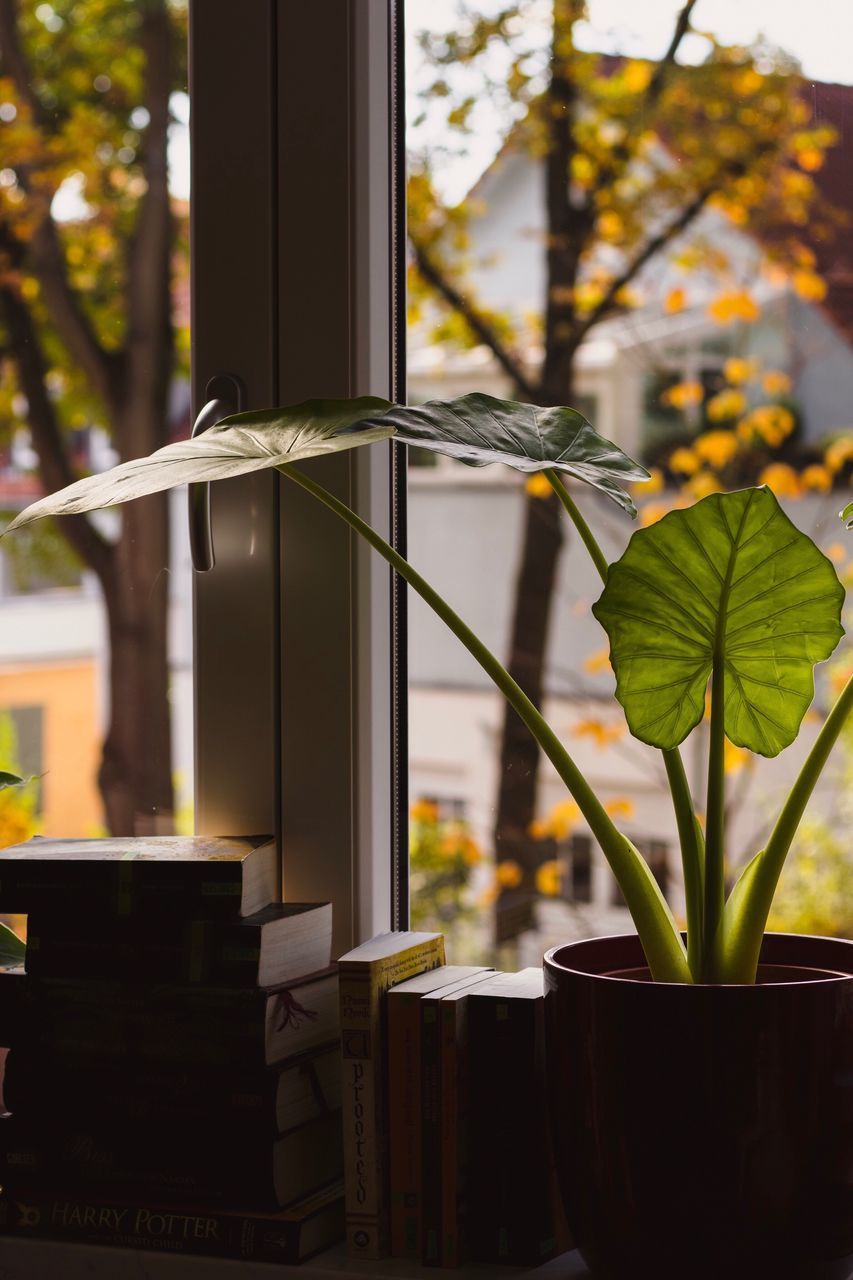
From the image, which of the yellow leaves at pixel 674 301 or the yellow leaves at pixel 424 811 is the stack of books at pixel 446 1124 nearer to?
the yellow leaves at pixel 424 811

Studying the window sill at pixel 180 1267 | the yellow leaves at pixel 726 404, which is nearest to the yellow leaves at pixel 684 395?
the yellow leaves at pixel 726 404

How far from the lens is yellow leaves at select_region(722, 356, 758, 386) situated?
52.0 inches

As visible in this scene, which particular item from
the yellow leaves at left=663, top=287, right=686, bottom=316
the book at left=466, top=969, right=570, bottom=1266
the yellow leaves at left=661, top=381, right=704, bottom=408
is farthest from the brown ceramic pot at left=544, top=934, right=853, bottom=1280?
the yellow leaves at left=663, top=287, right=686, bottom=316

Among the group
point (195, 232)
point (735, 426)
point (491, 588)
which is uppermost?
point (195, 232)

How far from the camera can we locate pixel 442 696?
1.31 meters

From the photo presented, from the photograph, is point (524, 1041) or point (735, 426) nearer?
point (524, 1041)

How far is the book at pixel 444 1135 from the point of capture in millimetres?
950

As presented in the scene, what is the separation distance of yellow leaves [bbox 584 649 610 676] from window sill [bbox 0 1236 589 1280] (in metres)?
0.60

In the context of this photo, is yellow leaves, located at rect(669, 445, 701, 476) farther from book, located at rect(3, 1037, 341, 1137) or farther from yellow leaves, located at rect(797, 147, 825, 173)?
book, located at rect(3, 1037, 341, 1137)

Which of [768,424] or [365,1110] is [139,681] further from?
[768,424]

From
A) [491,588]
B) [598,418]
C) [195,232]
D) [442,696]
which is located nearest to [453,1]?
[195,232]

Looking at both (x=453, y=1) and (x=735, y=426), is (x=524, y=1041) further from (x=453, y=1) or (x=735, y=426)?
(x=453, y=1)

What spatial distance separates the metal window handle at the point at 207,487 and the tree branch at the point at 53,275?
0.24 metres

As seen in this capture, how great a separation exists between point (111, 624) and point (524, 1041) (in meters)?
0.67
